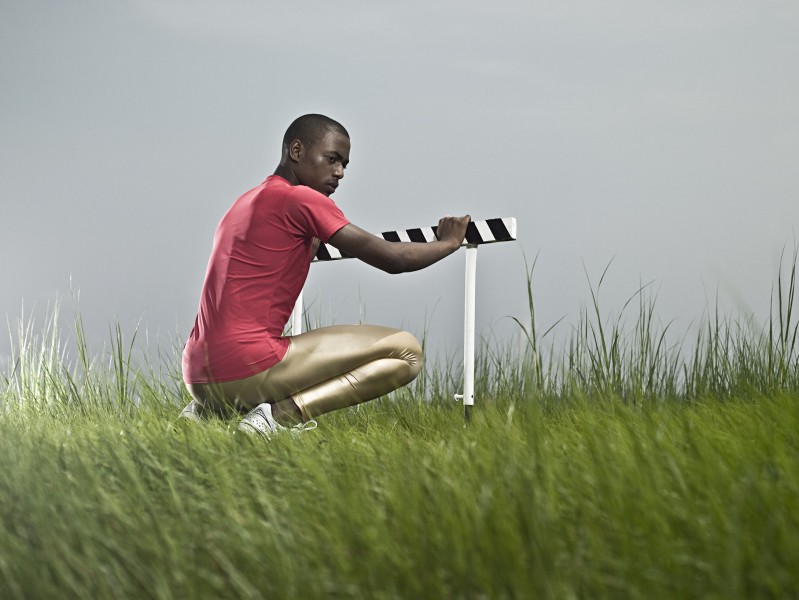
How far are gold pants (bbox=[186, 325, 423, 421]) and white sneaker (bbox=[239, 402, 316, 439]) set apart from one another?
0.09 m

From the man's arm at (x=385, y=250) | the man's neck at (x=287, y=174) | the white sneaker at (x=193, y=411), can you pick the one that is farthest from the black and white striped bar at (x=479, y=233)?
the white sneaker at (x=193, y=411)

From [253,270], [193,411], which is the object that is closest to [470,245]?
[253,270]

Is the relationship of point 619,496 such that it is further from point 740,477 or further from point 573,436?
point 573,436

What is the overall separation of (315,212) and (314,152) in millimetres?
356

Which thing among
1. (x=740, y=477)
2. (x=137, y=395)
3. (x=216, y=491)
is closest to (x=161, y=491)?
(x=216, y=491)

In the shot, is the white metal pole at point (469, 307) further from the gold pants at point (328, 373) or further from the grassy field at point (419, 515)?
the grassy field at point (419, 515)

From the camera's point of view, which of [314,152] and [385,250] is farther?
[314,152]

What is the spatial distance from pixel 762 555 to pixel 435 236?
265 centimetres

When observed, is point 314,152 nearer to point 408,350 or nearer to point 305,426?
point 408,350

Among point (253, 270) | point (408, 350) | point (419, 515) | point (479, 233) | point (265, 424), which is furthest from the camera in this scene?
point (479, 233)

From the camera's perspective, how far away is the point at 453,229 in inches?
143

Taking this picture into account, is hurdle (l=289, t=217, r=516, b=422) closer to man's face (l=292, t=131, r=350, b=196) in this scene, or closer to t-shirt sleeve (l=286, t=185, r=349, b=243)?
man's face (l=292, t=131, r=350, b=196)

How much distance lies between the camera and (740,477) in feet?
6.40

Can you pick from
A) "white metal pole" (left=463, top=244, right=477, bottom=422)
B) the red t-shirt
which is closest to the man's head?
the red t-shirt
